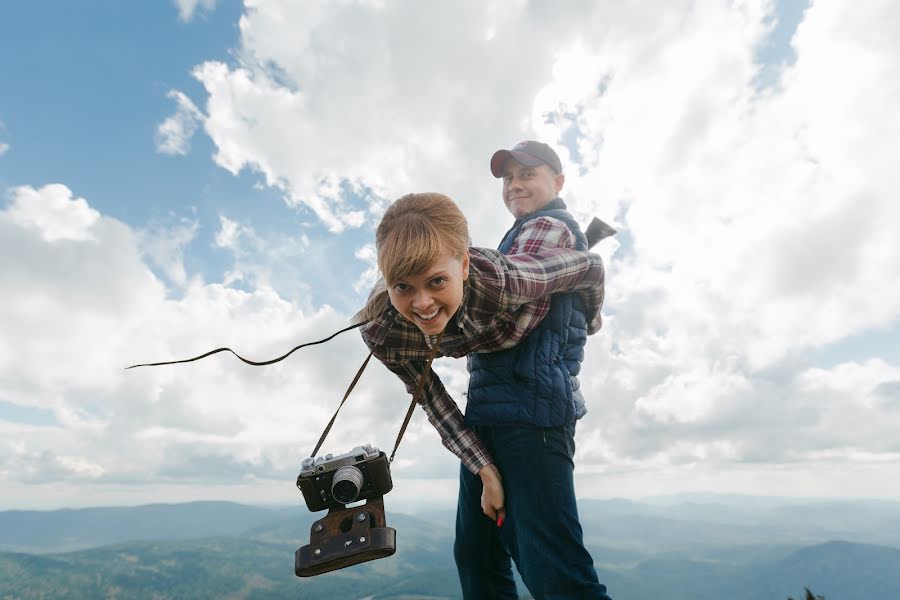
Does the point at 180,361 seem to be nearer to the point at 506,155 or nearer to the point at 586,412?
the point at 586,412

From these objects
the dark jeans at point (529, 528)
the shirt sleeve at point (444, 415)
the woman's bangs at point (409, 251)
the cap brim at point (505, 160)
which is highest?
the cap brim at point (505, 160)

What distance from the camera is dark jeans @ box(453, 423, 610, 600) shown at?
8.99 feet

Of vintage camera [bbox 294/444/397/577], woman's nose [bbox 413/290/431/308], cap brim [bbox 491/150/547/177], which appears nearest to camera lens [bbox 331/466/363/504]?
vintage camera [bbox 294/444/397/577]

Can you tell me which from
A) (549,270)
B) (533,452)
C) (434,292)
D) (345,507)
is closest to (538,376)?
(533,452)

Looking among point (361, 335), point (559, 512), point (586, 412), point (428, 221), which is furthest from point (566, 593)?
point (428, 221)

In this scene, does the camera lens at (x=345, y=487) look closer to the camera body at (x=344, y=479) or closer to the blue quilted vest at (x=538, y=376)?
the camera body at (x=344, y=479)

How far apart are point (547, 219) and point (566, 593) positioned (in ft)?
7.92

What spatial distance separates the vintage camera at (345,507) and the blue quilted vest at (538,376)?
78 centimetres

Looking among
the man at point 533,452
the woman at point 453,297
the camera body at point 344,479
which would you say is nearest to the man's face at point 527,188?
the man at point 533,452

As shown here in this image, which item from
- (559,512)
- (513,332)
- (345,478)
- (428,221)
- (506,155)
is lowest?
(559,512)

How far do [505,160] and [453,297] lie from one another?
2.07 m

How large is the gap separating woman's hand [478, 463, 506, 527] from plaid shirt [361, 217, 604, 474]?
0.23ft

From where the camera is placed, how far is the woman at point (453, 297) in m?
2.58

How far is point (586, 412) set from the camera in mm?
3434
